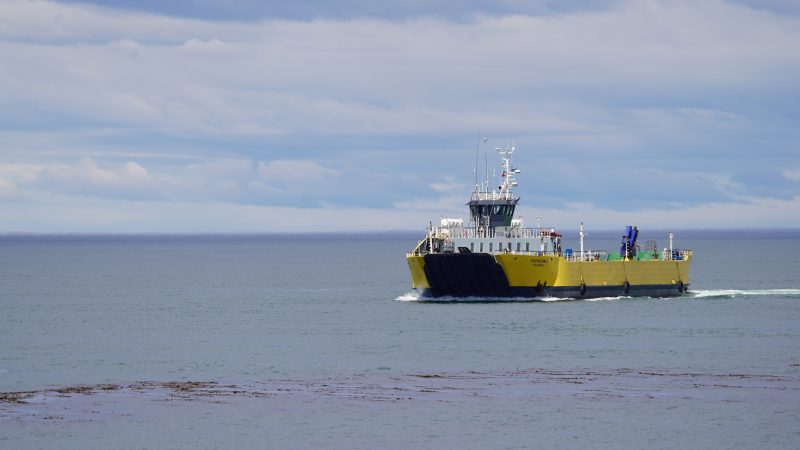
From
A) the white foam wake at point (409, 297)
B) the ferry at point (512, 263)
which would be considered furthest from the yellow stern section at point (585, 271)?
the white foam wake at point (409, 297)

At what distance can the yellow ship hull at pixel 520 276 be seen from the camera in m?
90.5

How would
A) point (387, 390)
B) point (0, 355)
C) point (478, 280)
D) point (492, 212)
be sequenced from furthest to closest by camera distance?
point (492, 212)
point (478, 280)
point (0, 355)
point (387, 390)

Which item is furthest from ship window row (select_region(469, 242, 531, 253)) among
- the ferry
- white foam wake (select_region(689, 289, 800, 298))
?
white foam wake (select_region(689, 289, 800, 298))

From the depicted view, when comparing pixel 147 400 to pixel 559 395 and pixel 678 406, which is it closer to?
pixel 559 395

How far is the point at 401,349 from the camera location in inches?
2682

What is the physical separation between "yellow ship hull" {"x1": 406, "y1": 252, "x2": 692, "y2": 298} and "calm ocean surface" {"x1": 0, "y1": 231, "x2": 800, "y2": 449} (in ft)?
3.96

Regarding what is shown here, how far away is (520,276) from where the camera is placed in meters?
91.4

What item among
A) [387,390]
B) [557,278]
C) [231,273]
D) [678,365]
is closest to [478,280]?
[557,278]

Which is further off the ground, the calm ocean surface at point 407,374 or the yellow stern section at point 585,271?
the yellow stern section at point 585,271

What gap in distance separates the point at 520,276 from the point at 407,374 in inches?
1352

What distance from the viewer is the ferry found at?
299 feet

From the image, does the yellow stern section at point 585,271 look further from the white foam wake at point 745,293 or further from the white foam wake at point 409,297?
the white foam wake at point 409,297

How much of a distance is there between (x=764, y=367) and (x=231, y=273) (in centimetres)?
12743

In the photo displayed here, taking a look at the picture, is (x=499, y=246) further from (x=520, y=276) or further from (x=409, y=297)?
(x=409, y=297)
